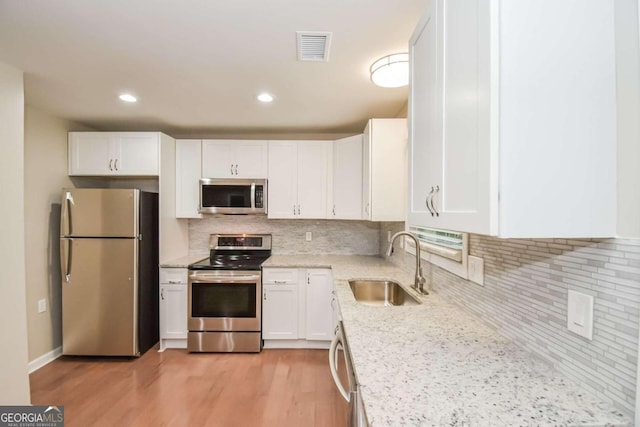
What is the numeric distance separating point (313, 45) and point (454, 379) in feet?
5.52

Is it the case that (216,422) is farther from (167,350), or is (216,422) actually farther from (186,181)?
(186,181)

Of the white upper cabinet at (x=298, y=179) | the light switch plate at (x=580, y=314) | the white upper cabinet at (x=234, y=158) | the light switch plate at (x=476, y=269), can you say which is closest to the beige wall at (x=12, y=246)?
the white upper cabinet at (x=234, y=158)

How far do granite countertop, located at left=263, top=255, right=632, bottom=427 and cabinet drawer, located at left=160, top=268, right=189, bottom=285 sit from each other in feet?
7.07

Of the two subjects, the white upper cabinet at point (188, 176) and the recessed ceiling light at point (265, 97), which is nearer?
the recessed ceiling light at point (265, 97)

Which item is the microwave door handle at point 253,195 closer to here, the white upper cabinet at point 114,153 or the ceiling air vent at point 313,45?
the white upper cabinet at point 114,153

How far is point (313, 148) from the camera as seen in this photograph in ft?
10.7

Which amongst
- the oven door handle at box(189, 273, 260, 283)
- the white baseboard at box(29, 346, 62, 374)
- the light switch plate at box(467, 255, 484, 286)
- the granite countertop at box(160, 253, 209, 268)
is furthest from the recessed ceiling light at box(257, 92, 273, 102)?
the white baseboard at box(29, 346, 62, 374)

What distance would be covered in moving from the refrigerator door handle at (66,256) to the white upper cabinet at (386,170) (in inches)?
108

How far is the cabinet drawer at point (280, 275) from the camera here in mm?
2971

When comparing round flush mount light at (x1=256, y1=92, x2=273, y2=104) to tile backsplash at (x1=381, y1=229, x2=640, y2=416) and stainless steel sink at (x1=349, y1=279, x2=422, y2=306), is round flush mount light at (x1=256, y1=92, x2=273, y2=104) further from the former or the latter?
tile backsplash at (x1=381, y1=229, x2=640, y2=416)

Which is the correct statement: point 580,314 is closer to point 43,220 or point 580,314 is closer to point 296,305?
point 296,305

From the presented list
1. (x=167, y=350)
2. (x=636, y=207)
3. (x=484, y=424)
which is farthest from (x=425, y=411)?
(x=167, y=350)

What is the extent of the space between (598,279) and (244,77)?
83.0 inches

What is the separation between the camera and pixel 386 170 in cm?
255
